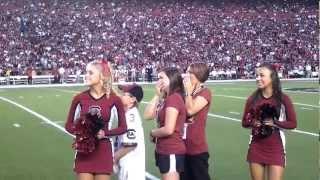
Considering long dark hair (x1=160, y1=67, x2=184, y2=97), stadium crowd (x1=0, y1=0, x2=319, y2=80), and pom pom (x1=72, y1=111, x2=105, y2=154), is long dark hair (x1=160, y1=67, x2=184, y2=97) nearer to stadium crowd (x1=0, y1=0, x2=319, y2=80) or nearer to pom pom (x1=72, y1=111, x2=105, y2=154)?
pom pom (x1=72, y1=111, x2=105, y2=154)

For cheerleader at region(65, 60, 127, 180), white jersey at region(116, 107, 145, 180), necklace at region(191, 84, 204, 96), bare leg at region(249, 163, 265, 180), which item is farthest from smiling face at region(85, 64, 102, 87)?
bare leg at region(249, 163, 265, 180)

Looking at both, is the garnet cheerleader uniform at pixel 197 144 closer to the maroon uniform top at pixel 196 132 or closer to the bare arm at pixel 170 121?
the maroon uniform top at pixel 196 132

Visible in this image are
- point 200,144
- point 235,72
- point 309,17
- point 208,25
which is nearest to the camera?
point 200,144

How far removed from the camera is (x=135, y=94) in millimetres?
5008

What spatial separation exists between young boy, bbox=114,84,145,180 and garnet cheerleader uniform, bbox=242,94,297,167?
38.7 inches

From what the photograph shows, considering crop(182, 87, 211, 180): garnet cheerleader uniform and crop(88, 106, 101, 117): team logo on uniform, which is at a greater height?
crop(88, 106, 101, 117): team logo on uniform

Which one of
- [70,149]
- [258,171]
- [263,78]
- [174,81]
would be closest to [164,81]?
[174,81]

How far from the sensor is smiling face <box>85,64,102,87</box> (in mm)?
4656

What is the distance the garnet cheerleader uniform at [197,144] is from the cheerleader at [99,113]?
2.74ft

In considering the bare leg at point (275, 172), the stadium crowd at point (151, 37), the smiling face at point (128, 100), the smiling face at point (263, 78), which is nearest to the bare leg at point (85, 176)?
the smiling face at point (128, 100)

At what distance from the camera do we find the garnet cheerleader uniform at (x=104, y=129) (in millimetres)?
4688

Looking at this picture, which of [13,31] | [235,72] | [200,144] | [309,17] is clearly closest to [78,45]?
[13,31]

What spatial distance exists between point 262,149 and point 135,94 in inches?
46.7

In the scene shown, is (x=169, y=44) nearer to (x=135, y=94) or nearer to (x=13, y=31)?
(x=13, y=31)
